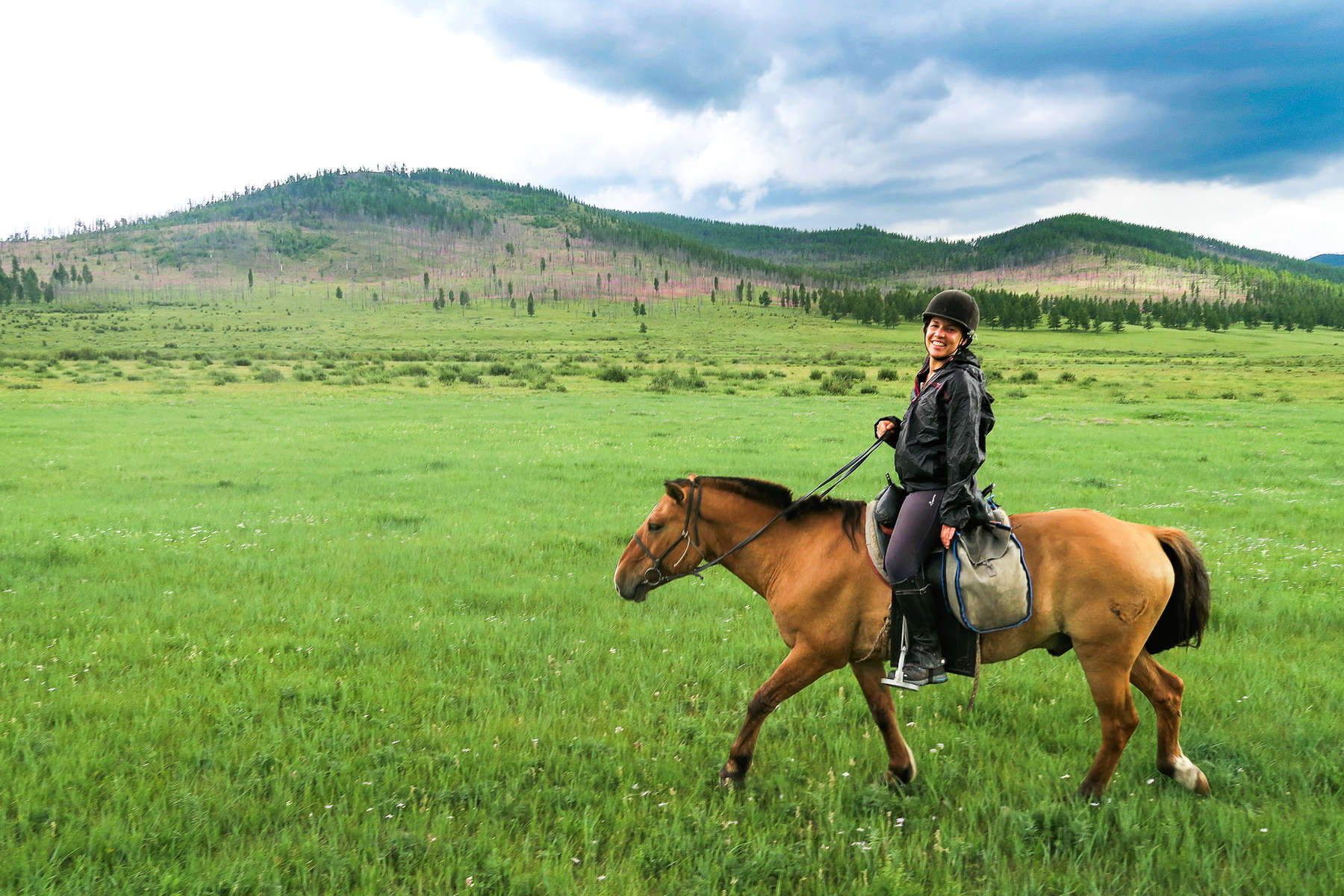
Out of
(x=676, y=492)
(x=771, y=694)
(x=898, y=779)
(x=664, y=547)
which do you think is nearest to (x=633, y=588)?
(x=664, y=547)

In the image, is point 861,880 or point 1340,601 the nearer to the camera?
point 861,880

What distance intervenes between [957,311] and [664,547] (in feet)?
9.57

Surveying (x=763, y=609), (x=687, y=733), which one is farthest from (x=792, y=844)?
(x=763, y=609)

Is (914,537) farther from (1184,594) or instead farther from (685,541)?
(1184,594)

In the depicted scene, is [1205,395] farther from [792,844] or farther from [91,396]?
→ [91,396]

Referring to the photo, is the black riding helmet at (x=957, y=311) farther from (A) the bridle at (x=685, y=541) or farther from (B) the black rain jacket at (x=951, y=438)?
(A) the bridle at (x=685, y=541)

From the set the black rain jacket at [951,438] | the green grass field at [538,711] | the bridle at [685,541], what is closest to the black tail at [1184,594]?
the green grass field at [538,711]

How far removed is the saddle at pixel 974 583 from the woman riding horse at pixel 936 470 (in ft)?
0.35

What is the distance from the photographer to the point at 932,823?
15.4 feet

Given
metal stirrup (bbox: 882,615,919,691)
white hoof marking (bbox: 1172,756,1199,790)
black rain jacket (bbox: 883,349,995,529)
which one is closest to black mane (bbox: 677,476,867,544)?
black rain jacket (bbox: 883,349,995,529)

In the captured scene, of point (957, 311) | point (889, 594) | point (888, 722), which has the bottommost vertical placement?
point (888, 722)

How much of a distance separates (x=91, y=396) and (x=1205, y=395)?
64.8 m

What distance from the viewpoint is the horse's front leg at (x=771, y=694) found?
4973 mm

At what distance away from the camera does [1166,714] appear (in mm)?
5023
